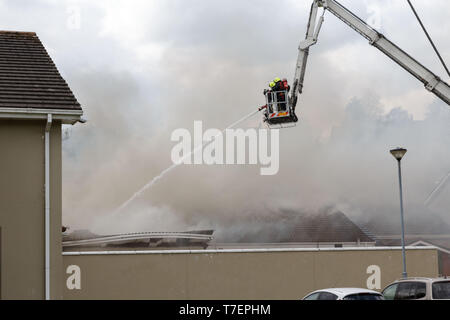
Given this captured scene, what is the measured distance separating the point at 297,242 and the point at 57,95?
1567 inches

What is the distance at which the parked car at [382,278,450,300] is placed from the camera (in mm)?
18141

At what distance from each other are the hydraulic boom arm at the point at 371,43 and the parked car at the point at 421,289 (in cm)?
1318

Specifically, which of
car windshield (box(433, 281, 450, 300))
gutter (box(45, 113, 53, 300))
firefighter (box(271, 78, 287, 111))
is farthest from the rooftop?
firefighter (box(271, 78, 287, 111))

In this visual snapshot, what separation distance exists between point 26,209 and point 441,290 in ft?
34.7

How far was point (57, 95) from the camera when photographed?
1897 centimetres

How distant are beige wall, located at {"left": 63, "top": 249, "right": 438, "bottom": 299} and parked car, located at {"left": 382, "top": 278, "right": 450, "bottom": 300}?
354 inches

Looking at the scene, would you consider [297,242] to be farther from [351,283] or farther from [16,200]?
[16,200]

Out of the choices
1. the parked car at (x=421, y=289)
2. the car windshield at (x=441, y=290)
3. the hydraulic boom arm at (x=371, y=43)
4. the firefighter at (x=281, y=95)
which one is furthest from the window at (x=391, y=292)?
the hydraulic boom arm at (x=371, y=43)

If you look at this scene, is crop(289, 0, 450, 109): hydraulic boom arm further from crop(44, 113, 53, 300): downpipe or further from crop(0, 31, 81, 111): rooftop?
crop(44, 113, 53, 300): downpipe

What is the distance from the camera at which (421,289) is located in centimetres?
1850

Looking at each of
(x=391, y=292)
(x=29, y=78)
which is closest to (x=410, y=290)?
(x=391, y=292)

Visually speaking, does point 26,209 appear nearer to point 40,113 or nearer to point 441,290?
point 40,113
